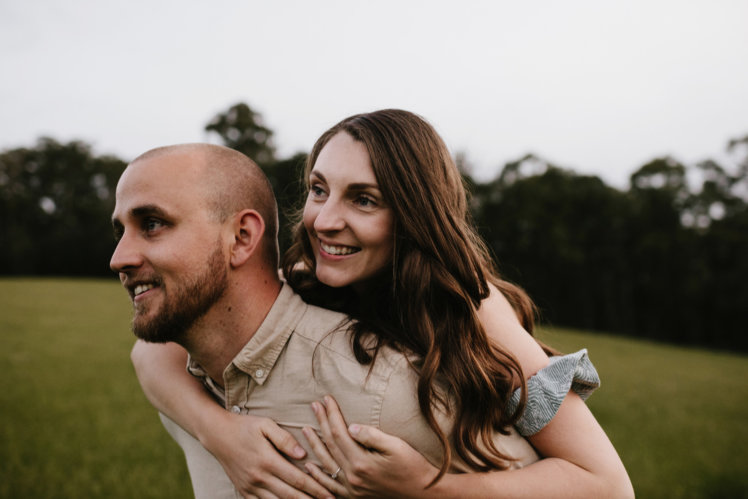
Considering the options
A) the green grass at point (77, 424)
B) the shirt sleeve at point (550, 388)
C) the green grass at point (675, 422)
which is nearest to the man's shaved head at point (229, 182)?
the shirt sleeve at point (550, 388)

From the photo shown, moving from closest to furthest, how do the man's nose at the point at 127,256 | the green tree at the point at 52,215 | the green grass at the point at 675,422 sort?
1. the man's nose at the point at 127,256
2. the green grass at the point at 675,422
3. the green tree at the point at 52,215

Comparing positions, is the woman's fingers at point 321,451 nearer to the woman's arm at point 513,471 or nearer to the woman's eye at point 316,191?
the woman's arm at point 513,471

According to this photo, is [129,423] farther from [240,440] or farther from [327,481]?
[327,481]

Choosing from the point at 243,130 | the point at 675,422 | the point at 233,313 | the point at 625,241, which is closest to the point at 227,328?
the point at 233,313

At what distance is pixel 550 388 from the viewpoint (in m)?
2.33

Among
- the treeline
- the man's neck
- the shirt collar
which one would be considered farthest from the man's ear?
the treeline

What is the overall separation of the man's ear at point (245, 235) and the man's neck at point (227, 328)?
0.19m

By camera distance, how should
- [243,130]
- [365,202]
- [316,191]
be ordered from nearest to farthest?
[365,202]
[316,191]
[243,130]

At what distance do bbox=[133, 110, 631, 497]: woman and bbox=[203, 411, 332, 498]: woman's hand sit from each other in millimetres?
17

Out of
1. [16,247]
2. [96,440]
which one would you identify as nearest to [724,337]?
[96,440]

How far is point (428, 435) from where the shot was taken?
2203mm

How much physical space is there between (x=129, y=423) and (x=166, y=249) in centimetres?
766

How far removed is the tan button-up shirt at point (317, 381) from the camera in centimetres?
218

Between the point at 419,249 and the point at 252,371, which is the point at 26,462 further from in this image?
the point at 419,249
